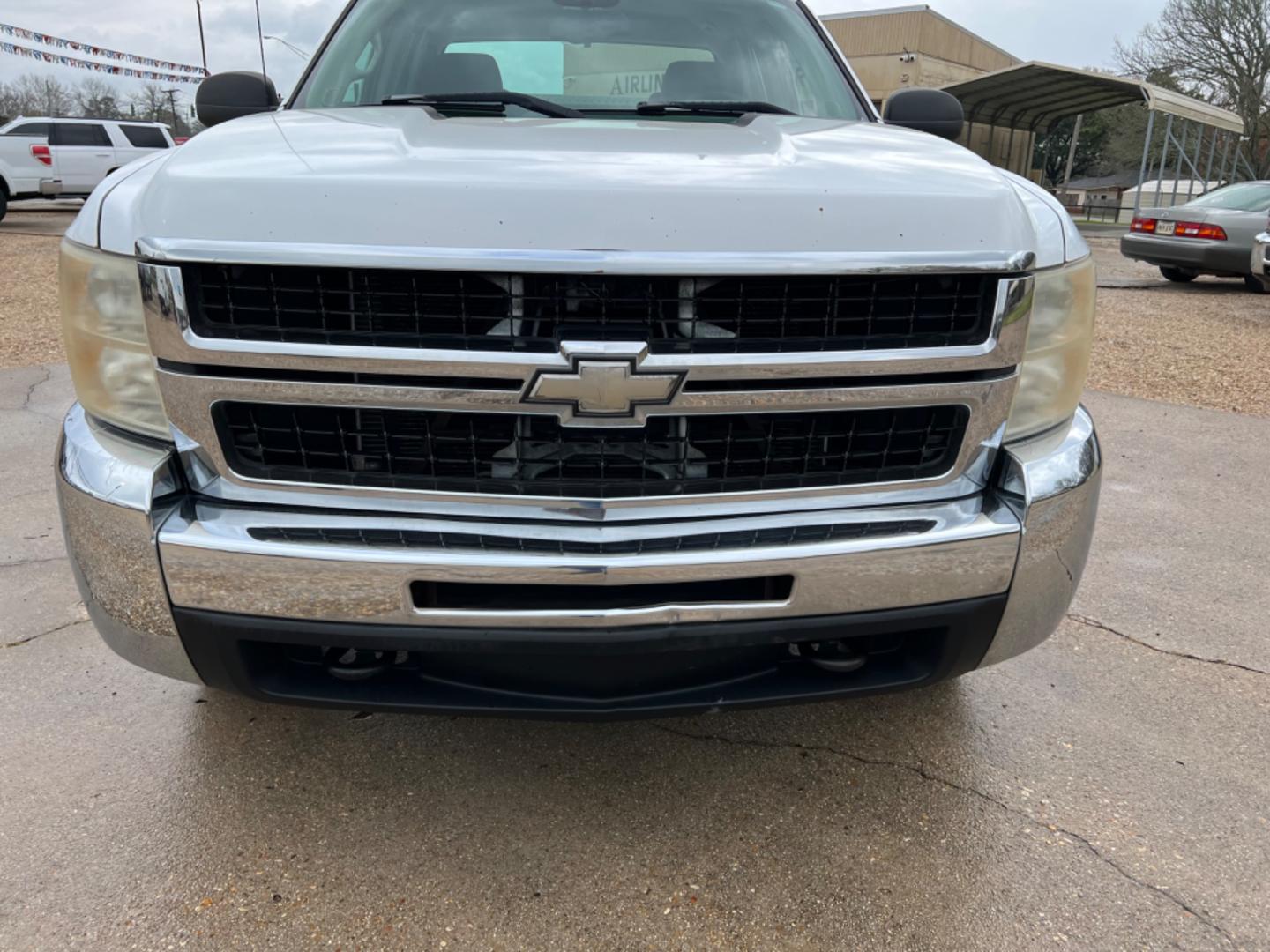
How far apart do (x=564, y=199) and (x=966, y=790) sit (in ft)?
5.30

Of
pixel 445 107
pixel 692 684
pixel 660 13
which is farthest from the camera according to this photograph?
pixel 660 13

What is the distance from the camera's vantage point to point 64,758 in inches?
89.6

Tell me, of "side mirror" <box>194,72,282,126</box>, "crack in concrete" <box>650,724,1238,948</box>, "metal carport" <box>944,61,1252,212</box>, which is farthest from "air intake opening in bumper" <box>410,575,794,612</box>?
"metal carport" <box>944,61,1252,212</box>

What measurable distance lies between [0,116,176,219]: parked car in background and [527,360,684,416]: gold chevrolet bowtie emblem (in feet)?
61.5

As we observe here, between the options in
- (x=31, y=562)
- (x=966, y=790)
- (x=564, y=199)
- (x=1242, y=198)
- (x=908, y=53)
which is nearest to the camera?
(x=564, y=199)

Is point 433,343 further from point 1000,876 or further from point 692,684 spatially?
point 1000,876

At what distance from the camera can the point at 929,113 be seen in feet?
9.63

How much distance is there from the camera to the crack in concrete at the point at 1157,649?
9.21 feet

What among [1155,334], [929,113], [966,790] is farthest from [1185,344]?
[966,790]

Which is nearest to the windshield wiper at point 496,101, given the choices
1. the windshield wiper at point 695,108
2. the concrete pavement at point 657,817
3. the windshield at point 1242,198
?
the windshield wiper at point 695,108

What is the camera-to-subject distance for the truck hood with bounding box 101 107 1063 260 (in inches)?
62.1

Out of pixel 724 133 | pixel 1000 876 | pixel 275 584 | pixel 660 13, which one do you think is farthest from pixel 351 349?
pixel 660 13

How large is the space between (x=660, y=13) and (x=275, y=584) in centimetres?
233

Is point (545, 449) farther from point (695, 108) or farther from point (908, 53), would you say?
point (908, 53)
